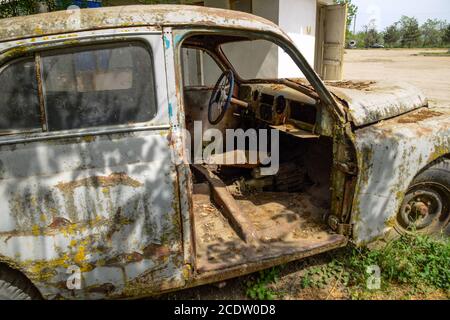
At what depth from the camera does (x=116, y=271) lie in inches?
81.5

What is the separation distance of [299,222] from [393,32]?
73.6m

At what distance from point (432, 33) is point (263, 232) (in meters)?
71.6

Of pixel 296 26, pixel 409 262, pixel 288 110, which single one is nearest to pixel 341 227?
pixel 409 262

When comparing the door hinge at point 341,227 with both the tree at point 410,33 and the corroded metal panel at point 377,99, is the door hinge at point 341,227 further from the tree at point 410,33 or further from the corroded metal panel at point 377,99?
the tree at point 410,33

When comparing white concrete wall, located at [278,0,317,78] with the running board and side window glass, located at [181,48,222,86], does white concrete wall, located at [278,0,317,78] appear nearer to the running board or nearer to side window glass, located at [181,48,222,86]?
side window glass, located at [181,48,222,86]

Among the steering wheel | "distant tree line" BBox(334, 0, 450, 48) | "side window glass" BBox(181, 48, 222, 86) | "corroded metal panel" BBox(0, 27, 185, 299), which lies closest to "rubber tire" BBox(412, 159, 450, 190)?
the steering wheel

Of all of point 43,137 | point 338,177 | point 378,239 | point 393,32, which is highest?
point 393,32

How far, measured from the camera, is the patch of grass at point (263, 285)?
104 inches

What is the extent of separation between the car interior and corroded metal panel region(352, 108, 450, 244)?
0.27 m

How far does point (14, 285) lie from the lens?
2.00 metres

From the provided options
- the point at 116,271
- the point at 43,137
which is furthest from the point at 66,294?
the point at 43,137
